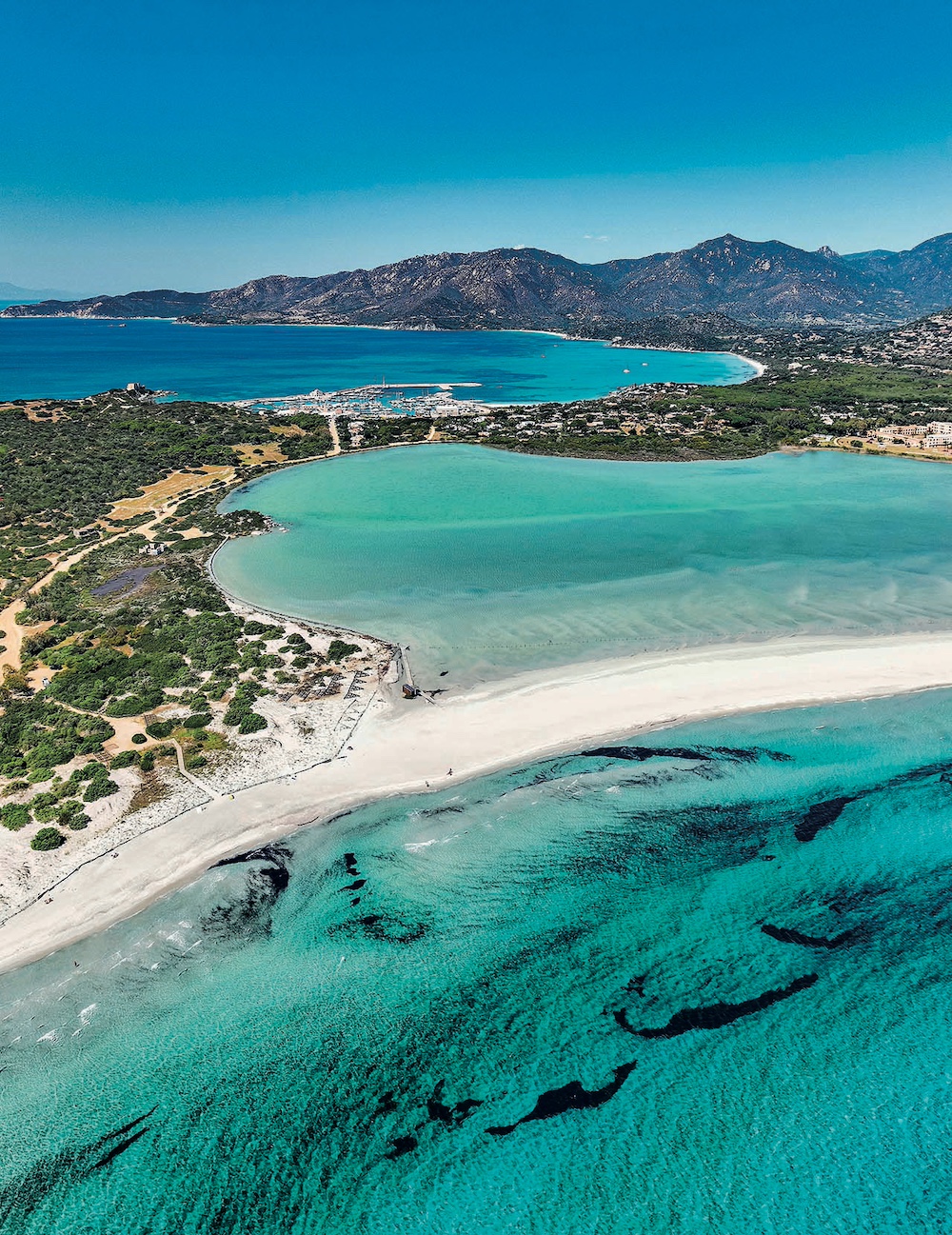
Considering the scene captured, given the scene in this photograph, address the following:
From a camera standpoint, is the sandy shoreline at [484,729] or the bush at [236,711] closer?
the sandy shoreline at [484,729]

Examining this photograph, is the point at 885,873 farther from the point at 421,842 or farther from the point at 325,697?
the point at 325,697

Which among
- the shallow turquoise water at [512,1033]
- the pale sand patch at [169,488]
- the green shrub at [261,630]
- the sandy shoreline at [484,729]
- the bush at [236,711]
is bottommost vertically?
the shallow turquoise water at [512,1033]

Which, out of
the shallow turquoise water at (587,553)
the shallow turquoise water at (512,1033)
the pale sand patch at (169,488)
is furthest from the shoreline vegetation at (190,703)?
the shallow turquoise water at (587,553)

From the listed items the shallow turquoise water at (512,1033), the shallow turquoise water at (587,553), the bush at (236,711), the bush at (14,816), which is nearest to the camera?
the shallow turquoise water at (512,1033)

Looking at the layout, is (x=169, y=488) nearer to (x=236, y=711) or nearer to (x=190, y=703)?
(x=190, y=703)

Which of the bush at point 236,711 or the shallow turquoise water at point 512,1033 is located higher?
the bush at point 236,711

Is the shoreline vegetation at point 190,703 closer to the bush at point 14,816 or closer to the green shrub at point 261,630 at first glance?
the bush at point 14,816

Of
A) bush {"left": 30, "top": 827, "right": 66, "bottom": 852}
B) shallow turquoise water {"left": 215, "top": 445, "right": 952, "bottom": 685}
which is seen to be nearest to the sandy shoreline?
bush {"left": 30, "top": 827, "right": 66, "bottom": 852}

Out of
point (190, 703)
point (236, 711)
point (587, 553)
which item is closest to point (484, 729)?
point (236, 711)
